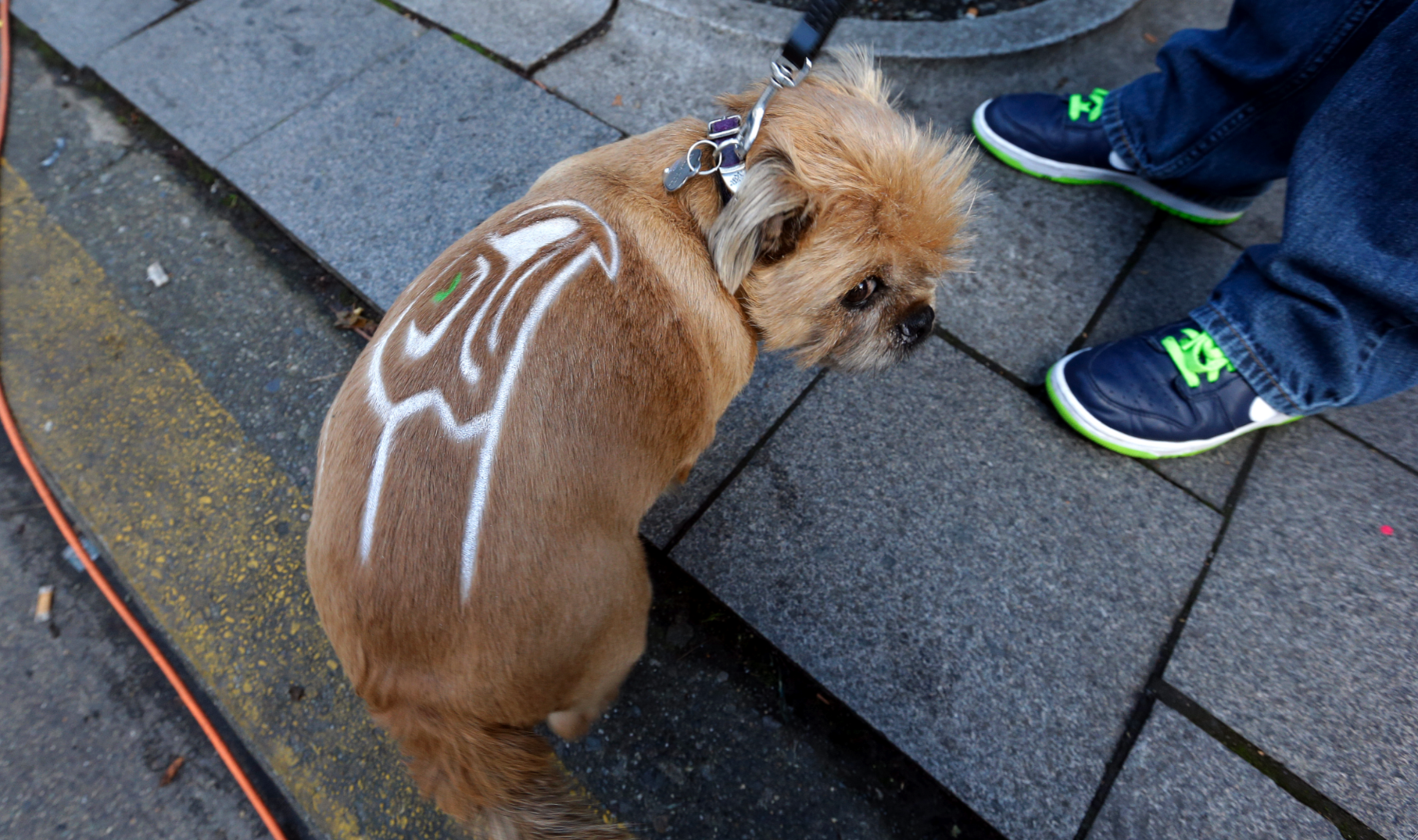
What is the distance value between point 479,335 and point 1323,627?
Result: 9.36 ft

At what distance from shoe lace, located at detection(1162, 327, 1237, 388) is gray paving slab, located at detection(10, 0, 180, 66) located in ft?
18.5

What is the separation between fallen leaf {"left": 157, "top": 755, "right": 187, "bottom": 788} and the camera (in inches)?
83.7

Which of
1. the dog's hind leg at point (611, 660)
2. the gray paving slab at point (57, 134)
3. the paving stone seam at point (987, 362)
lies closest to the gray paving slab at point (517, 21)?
the gray paving slab at point (57, 134)

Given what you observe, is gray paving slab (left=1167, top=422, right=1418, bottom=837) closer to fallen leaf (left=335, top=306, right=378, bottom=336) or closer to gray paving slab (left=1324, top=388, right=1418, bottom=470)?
gray paving slab (left=1324, top=388, right=1418, bottom=470)

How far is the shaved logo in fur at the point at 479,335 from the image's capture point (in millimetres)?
1414

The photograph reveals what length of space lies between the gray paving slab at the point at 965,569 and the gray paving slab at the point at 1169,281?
0.60 metres

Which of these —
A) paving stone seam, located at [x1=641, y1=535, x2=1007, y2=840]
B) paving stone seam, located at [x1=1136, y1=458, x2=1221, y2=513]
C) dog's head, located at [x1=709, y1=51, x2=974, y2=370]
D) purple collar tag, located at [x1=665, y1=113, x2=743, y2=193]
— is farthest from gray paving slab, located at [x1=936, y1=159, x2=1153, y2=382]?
paving stone seam, located at [x1=641, y1=535, x2=1007, y2=840]

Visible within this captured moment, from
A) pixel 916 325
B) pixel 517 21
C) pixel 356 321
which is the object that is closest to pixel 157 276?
pixel 356 321

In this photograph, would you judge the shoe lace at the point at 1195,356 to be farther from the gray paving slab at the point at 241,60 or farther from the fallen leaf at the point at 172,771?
the gray paving slab at the point at 241,60

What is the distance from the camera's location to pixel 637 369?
5.41ft

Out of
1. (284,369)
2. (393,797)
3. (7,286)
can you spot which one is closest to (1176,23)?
(284,369)

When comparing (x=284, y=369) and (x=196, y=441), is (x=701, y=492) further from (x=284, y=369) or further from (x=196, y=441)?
(x=196, y=441)

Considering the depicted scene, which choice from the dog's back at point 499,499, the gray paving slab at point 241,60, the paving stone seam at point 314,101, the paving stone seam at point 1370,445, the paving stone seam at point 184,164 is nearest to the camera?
the dog's back at point 499,499

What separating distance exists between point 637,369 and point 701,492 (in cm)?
96
